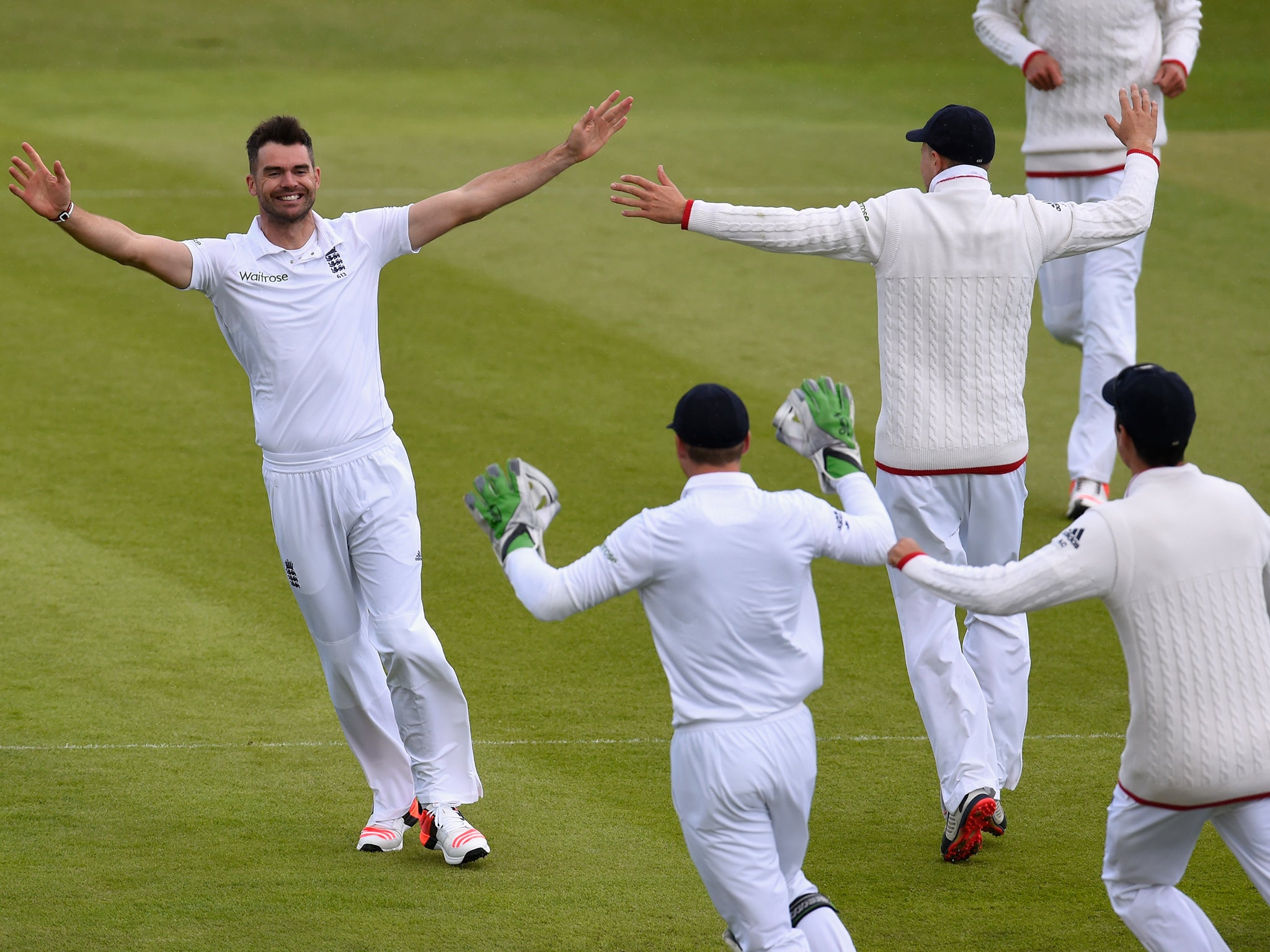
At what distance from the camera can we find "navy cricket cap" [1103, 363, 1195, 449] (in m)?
4.23

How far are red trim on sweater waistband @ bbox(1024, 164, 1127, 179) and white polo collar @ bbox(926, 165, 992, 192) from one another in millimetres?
3495

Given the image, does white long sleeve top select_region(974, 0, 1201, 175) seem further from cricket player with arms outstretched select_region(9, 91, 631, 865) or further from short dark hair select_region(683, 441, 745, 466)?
short dark hair select_region(683, 441, 745, 466)

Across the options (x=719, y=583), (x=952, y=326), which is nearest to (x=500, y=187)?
(x=952, y=326)

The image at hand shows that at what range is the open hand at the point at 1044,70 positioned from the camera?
888 centimetres

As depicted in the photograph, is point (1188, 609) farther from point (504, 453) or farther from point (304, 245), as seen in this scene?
point (504, 453)

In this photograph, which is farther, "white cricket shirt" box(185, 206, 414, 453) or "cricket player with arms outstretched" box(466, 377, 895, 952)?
"white cricket shirt" box(185, 206, 414, 453)

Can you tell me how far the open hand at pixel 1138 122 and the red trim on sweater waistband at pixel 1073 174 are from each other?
307 cm

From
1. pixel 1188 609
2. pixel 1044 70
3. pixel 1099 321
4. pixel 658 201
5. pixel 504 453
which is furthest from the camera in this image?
pixel 504 453

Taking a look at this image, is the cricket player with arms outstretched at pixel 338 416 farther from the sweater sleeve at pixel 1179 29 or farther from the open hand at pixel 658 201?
the sweater sleeve at pixel 1179 29

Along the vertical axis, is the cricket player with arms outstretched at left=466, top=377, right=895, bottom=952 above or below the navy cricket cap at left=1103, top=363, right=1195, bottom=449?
below

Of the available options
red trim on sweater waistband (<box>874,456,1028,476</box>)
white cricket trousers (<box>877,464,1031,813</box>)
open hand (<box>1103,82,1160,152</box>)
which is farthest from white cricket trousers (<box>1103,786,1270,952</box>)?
open hand (<box>1103,82,1160,152</box>)

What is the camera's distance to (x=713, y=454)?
14.4 feet

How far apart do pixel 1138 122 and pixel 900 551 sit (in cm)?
226

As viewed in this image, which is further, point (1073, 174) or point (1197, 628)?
point (1073, 174)
